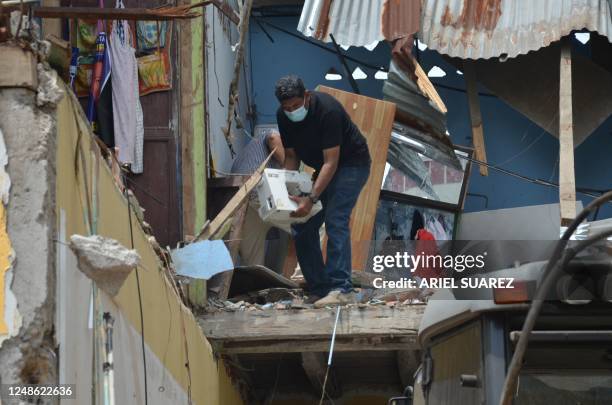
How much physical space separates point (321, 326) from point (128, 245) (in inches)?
147

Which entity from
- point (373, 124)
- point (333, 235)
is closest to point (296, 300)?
point (333, 235)

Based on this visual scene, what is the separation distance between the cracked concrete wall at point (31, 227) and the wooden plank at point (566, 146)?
7667mm

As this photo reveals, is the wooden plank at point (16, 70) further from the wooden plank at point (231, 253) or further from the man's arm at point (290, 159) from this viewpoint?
the wooden plank at point (231, 253)

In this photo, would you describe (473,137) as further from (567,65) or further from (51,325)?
(51,325)

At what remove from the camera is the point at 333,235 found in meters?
9.48

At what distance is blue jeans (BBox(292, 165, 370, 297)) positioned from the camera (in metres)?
9.49

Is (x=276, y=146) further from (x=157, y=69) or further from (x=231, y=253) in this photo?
(x=157, y=69)

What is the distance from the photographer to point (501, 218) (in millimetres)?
14141

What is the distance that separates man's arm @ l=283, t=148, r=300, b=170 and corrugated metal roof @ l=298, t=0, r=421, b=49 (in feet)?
12.2

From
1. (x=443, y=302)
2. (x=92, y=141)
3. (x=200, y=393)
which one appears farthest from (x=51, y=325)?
(x=200, y=393)

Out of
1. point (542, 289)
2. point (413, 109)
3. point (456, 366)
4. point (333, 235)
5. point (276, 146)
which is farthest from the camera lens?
point (413, 109)

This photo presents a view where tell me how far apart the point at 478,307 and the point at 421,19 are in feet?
30.8

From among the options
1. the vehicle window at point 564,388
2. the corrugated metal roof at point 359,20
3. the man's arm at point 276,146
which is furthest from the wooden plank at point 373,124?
the vehicle window at point 564,388

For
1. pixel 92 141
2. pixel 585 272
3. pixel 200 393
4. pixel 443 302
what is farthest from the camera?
pixel 200 393
